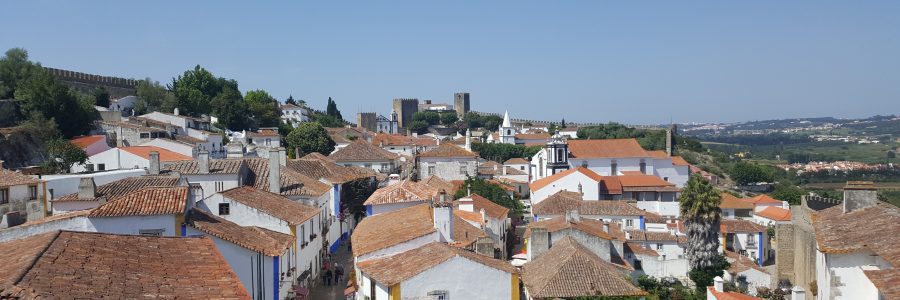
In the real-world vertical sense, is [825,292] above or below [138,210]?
below

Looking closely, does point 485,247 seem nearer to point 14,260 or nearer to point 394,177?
point 14,260

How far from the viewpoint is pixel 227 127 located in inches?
3364

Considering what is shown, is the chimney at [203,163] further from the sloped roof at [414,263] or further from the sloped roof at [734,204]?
the sloped roof at [734,204]

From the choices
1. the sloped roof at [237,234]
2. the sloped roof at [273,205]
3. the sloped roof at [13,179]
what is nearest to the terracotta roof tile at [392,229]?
the sloped roof at [273,205]

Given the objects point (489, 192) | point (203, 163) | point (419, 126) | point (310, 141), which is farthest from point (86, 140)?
point (419, 126)

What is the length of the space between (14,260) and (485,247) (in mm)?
17793

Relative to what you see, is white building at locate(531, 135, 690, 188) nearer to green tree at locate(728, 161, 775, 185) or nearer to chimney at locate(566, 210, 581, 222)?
green tree at locate(728, 161, 775, 185)

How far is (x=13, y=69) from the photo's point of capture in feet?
198

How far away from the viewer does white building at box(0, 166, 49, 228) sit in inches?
1180

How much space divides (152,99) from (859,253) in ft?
248

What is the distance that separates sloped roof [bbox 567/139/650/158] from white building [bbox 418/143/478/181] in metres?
13.3

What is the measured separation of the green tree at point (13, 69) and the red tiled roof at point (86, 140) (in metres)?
6.50

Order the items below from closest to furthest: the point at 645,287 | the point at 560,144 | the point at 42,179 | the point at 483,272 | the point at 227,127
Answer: the point at 483,272 < the point at 42,179 < the point at 645,287 < the point at 560,144 < the point at 227,127

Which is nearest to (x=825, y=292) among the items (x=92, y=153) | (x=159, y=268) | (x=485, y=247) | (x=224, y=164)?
(x=485, y=247)
